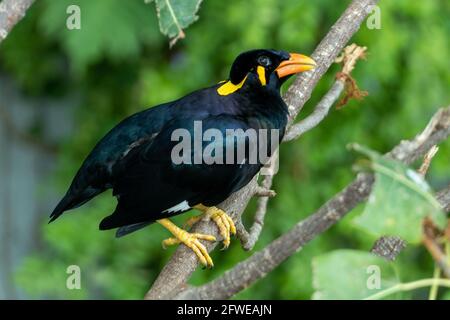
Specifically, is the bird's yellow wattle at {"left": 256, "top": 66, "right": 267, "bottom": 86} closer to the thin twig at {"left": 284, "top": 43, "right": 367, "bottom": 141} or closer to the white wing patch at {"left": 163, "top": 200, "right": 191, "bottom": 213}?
the thin twig at {"left": 284, "top": 43, "right": 367, "bottom": 141}

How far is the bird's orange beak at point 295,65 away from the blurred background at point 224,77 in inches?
41.8

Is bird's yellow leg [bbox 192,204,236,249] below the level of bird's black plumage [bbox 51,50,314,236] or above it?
below

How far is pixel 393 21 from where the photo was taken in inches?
136

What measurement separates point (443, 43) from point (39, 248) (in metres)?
2.29

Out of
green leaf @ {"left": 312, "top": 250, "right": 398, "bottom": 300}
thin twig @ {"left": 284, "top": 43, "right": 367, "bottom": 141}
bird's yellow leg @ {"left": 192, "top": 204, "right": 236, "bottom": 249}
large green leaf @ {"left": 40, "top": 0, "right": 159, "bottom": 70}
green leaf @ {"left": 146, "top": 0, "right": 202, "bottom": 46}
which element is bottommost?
green leaf @ {"left": 312, "top": 250, "right": 398, "bottom": 300}

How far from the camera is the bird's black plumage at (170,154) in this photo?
2.08 meters

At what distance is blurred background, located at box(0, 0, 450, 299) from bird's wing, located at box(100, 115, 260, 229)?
1.20m

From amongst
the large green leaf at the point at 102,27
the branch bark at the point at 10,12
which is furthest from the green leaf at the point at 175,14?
the large green leaf at the point at 102,27

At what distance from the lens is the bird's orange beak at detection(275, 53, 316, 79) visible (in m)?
2.13

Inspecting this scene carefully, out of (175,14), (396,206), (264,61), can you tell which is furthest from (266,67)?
(396,206)

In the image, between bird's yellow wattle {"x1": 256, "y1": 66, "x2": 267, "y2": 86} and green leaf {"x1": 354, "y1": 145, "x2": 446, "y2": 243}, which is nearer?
green leaf {"x1": 354, "y1": 145, "x2": 446, "y2": 243}

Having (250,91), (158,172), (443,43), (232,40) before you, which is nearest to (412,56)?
(443,43)

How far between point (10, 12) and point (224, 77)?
1.92m

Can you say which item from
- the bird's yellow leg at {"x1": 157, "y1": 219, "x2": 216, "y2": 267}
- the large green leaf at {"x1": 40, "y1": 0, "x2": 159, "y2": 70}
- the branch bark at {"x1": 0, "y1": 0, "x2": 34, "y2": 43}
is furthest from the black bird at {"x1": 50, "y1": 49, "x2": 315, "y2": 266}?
the large green leaf at {"x1": 40, "y1": 0, "x2": 159, "y2": 70}
